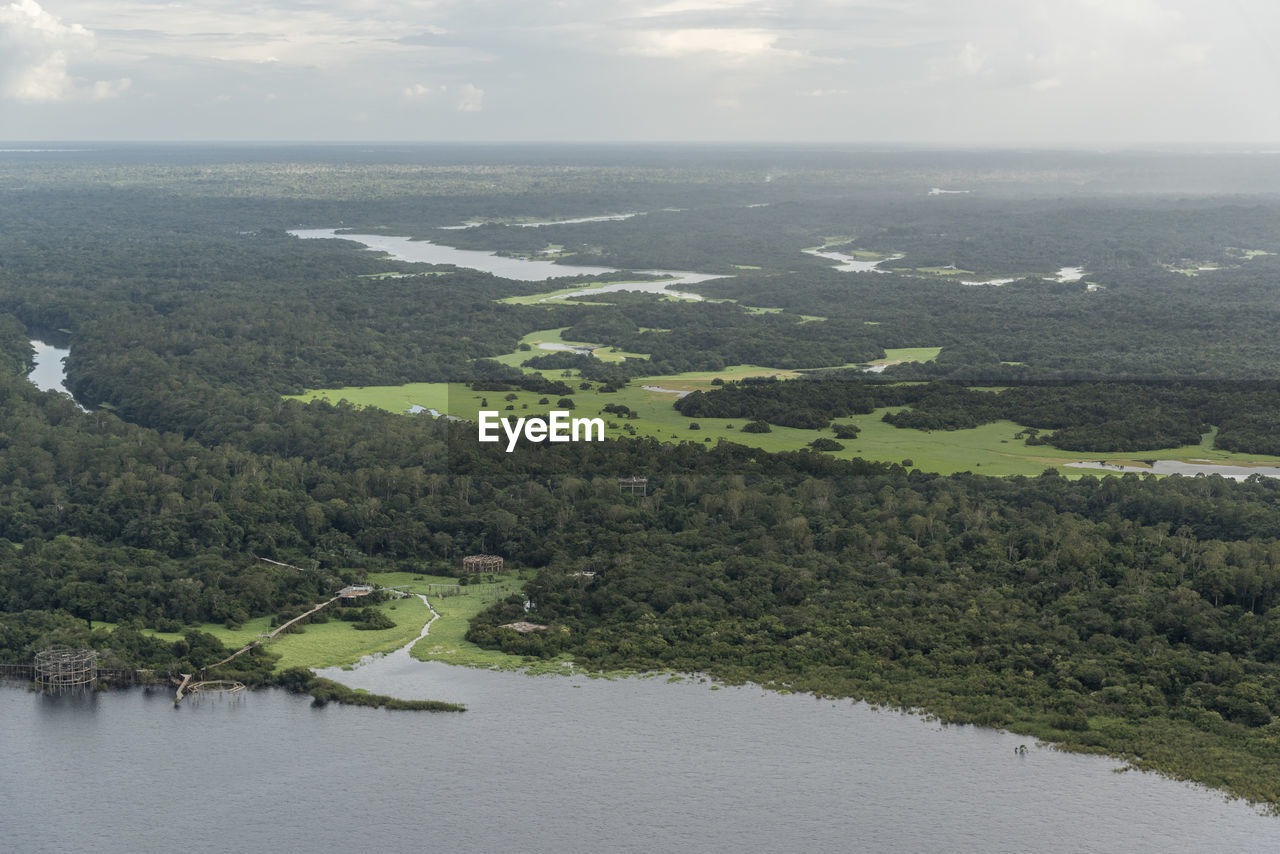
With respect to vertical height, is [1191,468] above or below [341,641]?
above

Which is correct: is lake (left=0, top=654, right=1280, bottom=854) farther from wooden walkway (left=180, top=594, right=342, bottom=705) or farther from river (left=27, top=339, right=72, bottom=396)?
river (left=27, top=339, right=72, bottom=396)

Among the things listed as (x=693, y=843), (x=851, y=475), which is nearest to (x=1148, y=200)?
(x=851, y=475)

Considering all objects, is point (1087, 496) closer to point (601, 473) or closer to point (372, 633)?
point (601, 473)

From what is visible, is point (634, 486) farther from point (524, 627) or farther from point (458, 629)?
point (458, 629)

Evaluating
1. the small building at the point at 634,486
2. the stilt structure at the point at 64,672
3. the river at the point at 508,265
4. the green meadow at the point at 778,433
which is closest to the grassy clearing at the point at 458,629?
the small building at the point at 634,486

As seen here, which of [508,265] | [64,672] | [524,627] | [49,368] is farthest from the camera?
[508,265]

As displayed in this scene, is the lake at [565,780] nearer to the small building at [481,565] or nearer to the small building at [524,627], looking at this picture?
the small building at [524,627]

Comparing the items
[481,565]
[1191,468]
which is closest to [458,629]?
[481,565]
